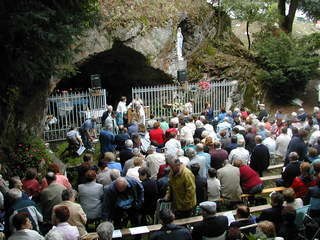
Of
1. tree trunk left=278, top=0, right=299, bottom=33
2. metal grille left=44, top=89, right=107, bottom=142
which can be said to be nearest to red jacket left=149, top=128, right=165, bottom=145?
metal grille left=44, top=89, right=107, bottom=142

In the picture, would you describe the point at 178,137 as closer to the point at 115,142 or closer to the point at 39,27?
the point at 115,142

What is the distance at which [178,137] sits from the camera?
14.5 metres

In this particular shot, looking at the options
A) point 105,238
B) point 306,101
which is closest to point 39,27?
point 105,238

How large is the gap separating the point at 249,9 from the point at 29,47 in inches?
586

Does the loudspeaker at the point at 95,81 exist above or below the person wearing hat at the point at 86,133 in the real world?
above

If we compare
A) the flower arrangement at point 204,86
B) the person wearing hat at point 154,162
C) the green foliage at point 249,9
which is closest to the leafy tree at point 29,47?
the person wearing hat at point 154,162

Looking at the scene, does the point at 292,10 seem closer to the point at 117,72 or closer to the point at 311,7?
the point at 311,7

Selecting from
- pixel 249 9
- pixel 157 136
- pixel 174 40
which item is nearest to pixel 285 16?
pixel 249 9

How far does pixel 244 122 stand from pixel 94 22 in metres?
6.10

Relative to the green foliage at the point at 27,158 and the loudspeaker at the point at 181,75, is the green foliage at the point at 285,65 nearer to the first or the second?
the loudspeaker at the point at 181,75

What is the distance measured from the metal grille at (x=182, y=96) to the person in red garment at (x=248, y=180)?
9791 mm

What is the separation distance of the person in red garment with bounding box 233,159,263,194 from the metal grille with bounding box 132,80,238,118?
385 inches

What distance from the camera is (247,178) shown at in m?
10.3

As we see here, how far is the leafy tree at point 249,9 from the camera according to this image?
2344cm
